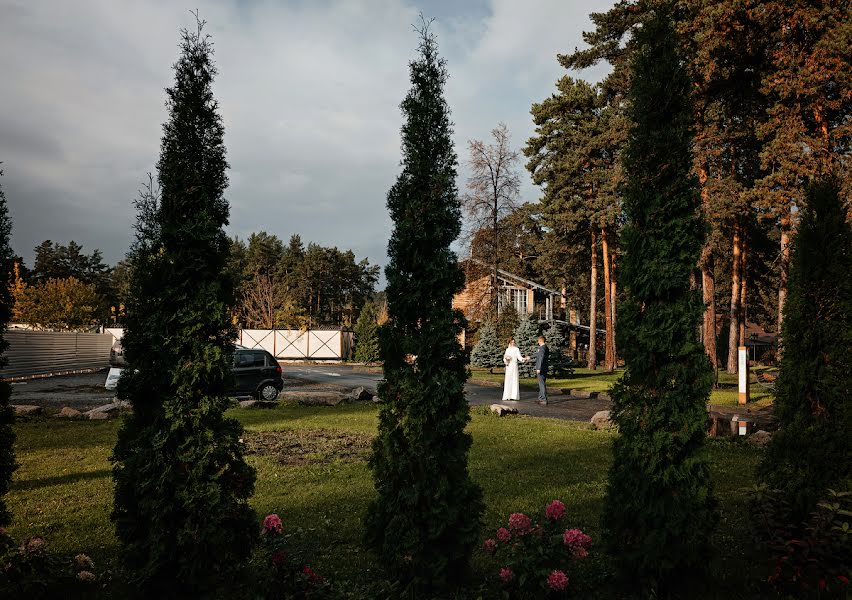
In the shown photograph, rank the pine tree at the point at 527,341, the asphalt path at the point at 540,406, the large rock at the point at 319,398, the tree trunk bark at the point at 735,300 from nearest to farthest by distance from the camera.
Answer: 1. the asphalt path at the point at 540,406
2. the large rock at the point at 319,398
3. the tree trunk bark at the point at 735,300
4. the pine tree at the point at 527,341

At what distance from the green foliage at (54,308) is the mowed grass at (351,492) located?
87.4 feet

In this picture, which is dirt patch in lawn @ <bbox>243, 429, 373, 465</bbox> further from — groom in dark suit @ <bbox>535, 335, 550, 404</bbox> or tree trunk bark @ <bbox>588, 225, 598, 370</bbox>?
tree trunk bark @ <bbox>588, 225, 598, 370</bbox>

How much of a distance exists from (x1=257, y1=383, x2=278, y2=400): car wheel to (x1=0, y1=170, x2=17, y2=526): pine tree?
13371mm

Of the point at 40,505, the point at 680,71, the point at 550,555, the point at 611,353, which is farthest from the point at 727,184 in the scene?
the point at 40,505

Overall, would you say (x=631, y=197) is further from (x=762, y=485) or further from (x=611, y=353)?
(x=611, y=353)

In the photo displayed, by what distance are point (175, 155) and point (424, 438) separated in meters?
2.80

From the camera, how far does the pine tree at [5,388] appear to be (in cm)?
385

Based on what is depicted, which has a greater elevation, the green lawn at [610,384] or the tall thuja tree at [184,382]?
the tall thuja tree at [184,382]

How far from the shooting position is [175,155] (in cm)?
408

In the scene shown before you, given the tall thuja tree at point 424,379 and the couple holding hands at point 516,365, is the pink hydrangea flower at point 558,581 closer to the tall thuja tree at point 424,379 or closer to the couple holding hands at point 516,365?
the tall thuja tree at point 424,379

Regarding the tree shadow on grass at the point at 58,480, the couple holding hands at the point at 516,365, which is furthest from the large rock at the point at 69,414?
the couple holding hands at the point at 516,365

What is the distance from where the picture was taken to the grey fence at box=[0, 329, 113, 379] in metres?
23.7

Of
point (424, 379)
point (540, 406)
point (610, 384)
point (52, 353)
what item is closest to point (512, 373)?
point (540, 406)

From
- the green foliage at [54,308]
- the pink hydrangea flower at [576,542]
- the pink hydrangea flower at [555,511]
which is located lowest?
the pink hydrangea flower at [576,542]
